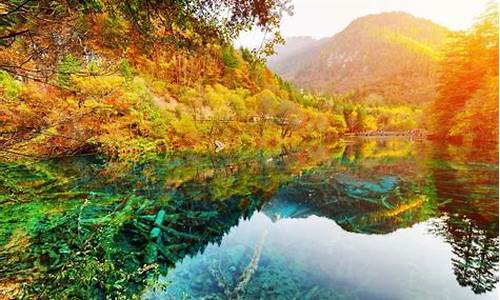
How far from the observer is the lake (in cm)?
605

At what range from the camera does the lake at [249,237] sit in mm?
6051

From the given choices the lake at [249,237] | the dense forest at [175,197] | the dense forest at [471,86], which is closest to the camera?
the dense forest at [175,197]

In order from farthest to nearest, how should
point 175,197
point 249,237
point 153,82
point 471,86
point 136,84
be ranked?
point 153,82, point 471,86, point 136,84, point 175,197, point 249,237

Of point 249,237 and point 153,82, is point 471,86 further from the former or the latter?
point 153,82

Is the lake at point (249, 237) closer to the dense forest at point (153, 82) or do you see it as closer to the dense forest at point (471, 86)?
the dense forest at point (153, 82)

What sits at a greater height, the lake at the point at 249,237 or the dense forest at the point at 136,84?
the dense forest at the point at 136,84

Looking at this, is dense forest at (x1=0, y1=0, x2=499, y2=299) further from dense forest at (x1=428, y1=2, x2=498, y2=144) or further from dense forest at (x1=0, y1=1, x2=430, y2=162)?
dense forest at (x1=428, y1=2, x2=498, y2=144)

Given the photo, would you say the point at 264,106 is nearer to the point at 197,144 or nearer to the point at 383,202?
the point at 197,144

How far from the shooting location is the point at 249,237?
9.59 metres

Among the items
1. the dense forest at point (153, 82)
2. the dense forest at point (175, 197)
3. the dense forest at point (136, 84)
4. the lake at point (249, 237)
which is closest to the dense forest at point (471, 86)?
the dense forest at point (153, 82)

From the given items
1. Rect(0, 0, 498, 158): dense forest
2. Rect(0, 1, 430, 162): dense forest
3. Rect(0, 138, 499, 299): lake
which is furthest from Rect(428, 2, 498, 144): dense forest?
Rect(0, 1, 430, 162): dense forest

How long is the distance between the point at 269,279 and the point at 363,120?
95.3 metres

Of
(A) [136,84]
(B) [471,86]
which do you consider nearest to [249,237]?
(A) [136,84]

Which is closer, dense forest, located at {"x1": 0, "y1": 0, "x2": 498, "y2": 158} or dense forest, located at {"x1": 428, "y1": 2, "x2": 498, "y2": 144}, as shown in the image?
dense forest, located at {"x1": 0, "y1": 0, "x2": 498, "y2": 158}
